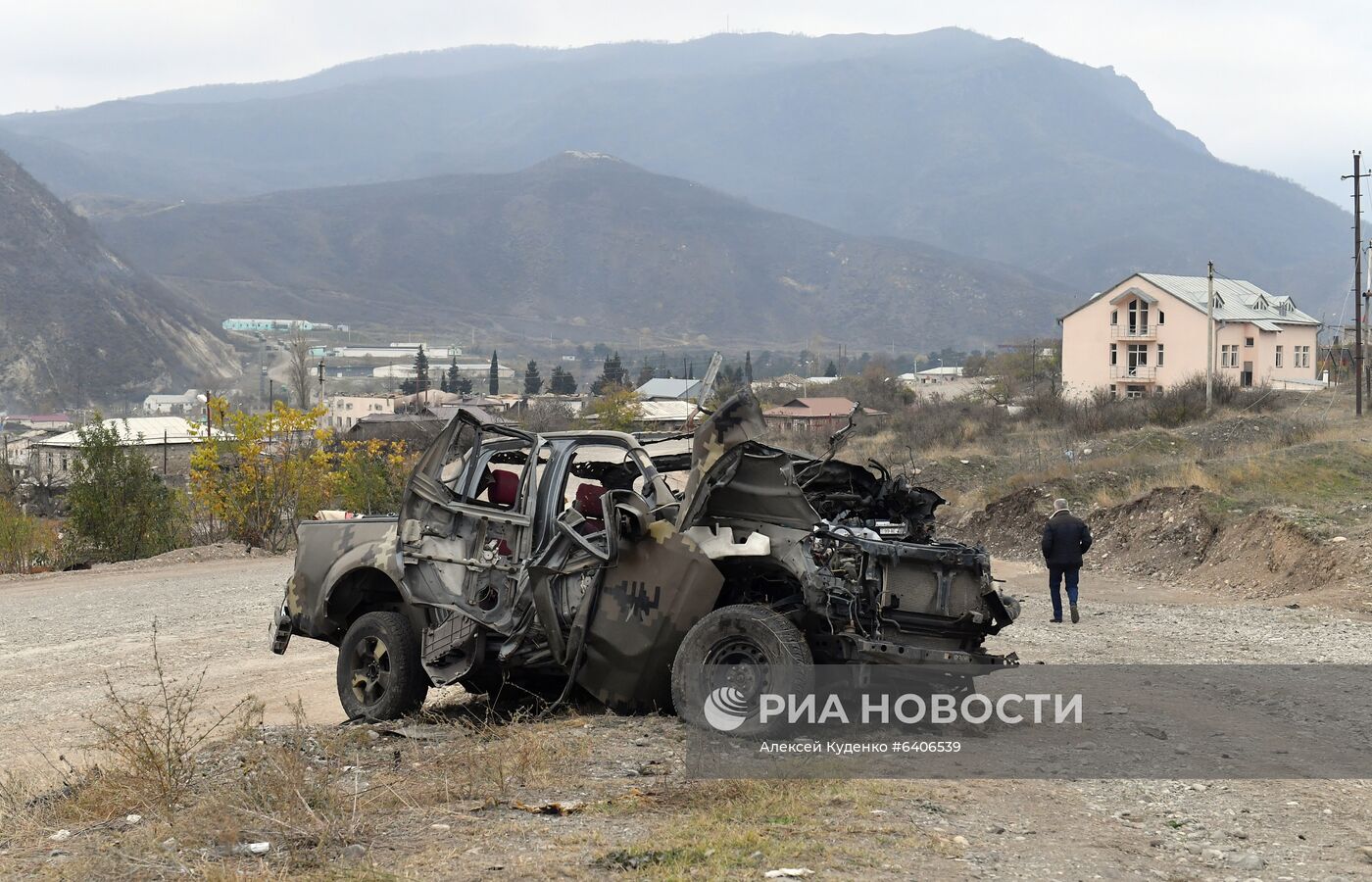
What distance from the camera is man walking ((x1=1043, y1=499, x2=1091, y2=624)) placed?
59.8 ft

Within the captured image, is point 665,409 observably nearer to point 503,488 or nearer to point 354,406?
point 354,406

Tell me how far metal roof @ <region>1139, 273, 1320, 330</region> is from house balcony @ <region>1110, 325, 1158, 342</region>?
8.94ft

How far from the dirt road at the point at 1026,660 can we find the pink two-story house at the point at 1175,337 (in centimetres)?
6355

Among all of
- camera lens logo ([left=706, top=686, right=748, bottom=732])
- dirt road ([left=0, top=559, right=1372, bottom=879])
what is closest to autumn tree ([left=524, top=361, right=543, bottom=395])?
dirt road ([left=0, top=559, right=1372, bottom=879])

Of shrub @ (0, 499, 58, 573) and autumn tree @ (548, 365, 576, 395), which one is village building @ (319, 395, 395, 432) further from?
shrub @ (0, 499, 58, 573)

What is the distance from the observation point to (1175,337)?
86812 millimetres

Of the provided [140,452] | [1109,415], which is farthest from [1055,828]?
[1109,415]

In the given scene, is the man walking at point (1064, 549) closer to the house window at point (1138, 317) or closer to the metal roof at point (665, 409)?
the metal roof at point (665, 409)

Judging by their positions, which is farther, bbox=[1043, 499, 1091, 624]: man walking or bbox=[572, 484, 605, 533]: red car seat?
bbox=[1043, 499, 1091, 624]: man walking

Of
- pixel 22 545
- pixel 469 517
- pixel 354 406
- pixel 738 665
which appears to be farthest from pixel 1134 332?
pixel 738 665

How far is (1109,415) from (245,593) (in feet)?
114

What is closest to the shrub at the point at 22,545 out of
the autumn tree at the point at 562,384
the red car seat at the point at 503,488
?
the red car seat at the point at 503,488

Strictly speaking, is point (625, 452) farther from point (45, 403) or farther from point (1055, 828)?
point (45, 403)

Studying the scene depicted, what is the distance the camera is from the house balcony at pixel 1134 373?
8862 cm
